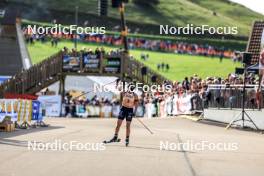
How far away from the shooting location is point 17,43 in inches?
2506

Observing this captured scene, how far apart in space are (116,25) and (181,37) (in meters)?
13.8

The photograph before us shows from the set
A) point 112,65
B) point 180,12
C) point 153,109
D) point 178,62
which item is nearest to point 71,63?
point 112,65

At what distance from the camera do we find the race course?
14062 millimetres

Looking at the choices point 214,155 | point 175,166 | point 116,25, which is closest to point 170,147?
point 214,155

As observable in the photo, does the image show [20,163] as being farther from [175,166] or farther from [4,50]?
[4,50]

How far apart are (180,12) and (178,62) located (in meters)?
59.9

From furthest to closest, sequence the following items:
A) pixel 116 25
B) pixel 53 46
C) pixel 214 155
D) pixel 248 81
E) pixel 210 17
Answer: pixel 210 17, pixel 116 25, pixel 53 46, pixel 248 81, pixel 214 155

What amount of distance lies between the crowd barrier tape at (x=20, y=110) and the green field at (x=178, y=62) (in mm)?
43107

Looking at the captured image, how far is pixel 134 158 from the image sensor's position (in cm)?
1645

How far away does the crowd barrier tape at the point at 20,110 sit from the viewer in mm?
26719

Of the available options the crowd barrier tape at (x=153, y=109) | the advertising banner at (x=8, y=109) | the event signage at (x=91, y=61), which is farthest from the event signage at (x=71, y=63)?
the advertising banner at (x=8, y=109)

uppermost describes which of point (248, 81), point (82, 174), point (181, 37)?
point (181, 37)

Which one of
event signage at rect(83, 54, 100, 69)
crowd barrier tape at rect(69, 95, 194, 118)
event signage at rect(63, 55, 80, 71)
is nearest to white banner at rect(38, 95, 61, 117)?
crowd barrier tape at rect(69, 95, 194, 118)

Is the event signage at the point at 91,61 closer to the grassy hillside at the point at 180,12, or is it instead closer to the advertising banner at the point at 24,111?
the advertising banner at the point at 24,111
